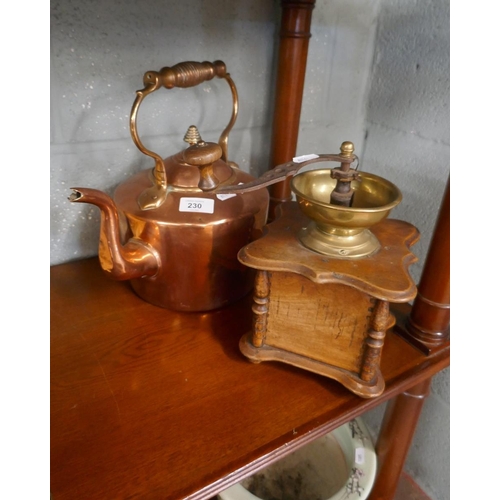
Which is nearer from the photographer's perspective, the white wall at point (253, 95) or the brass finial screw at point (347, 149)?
the brass finial screw at point (347, 149)

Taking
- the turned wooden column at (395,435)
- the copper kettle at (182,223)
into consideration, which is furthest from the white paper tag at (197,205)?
the turned wooden column at (395,435)

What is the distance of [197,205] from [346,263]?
22cm

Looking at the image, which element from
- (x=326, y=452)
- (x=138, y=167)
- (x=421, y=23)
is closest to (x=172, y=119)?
(x=138, y=167)

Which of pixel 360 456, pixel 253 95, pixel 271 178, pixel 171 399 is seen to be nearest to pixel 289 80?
pixel 253 95

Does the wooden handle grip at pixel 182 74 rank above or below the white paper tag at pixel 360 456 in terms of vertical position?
above

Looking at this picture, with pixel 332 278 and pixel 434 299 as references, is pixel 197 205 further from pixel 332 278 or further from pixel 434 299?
pixel 434 299

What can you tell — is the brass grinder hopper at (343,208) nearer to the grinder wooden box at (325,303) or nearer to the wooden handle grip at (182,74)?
the grinder wooden box at (325,303)

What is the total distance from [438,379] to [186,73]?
32.6 inches

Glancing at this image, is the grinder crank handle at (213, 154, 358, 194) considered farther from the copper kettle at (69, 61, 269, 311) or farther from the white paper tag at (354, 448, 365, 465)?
the white paper tag at (354, 448, 365, 465)

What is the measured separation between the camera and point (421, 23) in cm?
85

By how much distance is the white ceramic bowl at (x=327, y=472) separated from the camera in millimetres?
779

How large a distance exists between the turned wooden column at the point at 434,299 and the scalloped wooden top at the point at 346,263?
48 mm

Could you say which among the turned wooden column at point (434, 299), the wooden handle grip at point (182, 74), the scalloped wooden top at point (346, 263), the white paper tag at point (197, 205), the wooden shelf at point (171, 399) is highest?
the wooden handle grip at point (182, 74)

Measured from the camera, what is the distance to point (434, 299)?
64cm
